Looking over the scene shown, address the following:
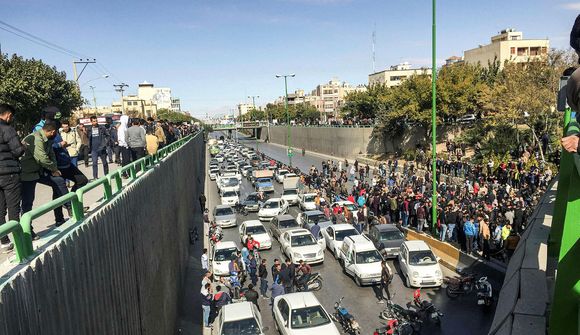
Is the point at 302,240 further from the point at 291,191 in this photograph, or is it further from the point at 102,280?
the point at 102,280

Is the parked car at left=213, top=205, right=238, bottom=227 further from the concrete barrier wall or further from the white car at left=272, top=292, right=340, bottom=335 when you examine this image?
the concrete barrier wall

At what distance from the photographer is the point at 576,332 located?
4160 millimetres

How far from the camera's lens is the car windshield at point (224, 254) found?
1826cm

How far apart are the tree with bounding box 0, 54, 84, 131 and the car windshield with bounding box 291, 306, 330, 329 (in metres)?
23.5

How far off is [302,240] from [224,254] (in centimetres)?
350

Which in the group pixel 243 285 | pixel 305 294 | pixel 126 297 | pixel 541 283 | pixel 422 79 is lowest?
pixel 243 285

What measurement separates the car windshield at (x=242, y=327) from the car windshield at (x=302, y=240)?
25.2ft

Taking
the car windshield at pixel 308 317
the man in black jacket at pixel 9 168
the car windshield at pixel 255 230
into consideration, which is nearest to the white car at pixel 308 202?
the car windshield at pixel 255 230

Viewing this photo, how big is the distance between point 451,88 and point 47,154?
140 ft

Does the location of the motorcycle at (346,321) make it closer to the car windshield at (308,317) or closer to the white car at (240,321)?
the car windshield at (308,317)

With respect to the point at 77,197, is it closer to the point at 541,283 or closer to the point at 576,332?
the point at 576,332

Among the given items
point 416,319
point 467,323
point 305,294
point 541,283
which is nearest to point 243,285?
point 305,294

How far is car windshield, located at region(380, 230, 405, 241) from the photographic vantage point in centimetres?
1900

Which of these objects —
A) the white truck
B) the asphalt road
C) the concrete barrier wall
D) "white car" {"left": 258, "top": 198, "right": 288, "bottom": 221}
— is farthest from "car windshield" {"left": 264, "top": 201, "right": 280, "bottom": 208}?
the concrete barrier wall
